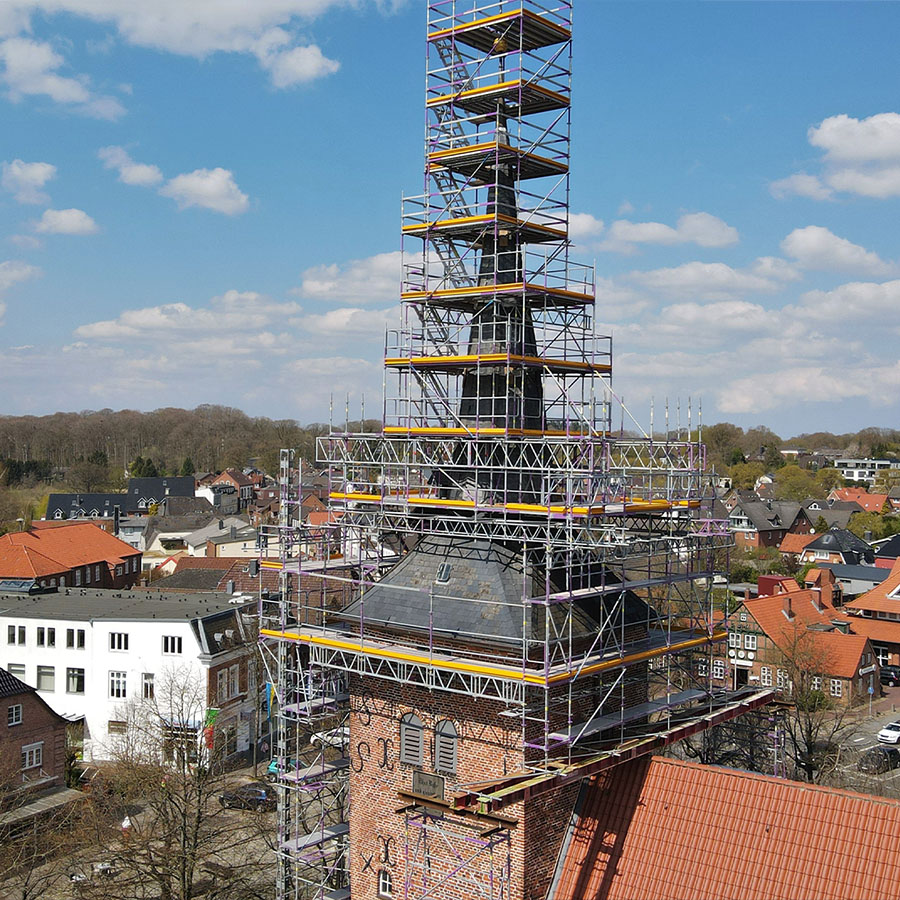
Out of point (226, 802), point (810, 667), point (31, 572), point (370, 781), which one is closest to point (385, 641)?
point (370, 781)

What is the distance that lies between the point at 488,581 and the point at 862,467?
179m

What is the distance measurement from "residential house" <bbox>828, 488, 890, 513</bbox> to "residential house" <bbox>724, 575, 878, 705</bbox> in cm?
6734

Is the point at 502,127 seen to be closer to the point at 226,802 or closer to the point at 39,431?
the point at 226,802

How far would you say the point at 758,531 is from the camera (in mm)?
104438

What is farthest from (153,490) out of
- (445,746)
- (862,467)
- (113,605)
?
(862,467)

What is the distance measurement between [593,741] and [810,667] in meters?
35.5

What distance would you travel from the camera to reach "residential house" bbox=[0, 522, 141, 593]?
6825 cm

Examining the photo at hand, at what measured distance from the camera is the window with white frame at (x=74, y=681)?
48.7m

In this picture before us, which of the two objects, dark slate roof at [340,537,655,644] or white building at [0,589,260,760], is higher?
dark slate roof at [340,537,655,644]

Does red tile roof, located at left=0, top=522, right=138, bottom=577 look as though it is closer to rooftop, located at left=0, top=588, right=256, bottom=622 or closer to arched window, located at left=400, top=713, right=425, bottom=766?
rooftop, located at left=0, top=588, right=256, bottom=622

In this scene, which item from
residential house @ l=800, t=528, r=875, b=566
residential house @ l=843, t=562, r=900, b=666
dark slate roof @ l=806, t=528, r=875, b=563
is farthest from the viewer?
dark slate roof @ l=806, t=528, r=875, b=563

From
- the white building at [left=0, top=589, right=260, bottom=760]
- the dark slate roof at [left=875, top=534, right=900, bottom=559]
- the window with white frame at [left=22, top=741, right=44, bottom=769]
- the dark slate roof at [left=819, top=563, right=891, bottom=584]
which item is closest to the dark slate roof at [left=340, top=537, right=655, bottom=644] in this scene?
the window with white frame at [left=22, top=741, right=44, bottom=769]

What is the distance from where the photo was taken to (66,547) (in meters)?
75.3

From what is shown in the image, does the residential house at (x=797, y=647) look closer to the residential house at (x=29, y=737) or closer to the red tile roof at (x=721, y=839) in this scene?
the residential house at (x=29, y=737)
